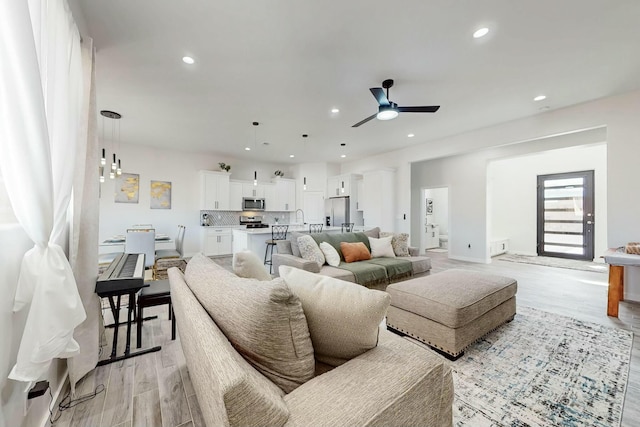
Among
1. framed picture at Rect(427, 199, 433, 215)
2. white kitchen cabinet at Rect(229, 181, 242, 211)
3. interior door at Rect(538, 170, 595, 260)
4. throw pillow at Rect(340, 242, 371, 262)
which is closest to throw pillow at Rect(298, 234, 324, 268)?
throw pillow at Rect(340, 242, 371, 262)

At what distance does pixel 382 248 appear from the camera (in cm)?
399

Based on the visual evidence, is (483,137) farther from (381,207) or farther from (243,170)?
(243,170)

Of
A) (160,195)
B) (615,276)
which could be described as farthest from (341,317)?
(160,195)

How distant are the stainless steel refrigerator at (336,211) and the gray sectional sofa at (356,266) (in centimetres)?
347

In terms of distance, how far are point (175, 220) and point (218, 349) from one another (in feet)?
22.8

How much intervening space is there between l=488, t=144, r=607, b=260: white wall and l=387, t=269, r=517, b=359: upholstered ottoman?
4621 mm

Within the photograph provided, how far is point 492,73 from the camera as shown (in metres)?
3.19

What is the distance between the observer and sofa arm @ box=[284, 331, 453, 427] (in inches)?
29.7

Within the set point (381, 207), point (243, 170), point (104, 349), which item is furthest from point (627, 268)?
point (243, 170)

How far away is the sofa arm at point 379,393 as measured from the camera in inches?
29.7

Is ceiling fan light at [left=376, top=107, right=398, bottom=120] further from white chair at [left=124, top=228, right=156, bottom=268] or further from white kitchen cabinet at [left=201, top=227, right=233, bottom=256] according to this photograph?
white kitchen cabinet at [left=201, top=227, right=233, bottom=256]

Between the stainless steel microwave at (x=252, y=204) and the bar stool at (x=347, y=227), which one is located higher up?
the stainless steel microwave at (x=252, y=204)

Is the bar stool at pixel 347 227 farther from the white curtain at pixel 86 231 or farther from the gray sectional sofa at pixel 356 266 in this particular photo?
the white curtain at pixel 86 231

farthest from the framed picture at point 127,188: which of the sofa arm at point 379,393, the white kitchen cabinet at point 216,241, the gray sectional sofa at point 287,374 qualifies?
the sofa arm at point 379,393
